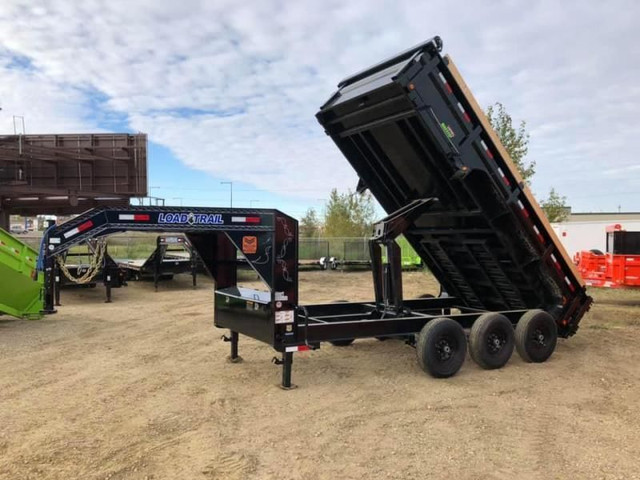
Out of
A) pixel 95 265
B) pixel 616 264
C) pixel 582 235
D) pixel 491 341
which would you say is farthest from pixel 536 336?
pixel 582 235

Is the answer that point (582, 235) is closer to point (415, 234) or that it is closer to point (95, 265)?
point (415, 234)

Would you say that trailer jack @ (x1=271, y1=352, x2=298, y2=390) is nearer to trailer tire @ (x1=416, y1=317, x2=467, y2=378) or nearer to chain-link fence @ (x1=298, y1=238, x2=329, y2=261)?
trailer tire @ (x1=416, y1=317, x2=467, y2=378)

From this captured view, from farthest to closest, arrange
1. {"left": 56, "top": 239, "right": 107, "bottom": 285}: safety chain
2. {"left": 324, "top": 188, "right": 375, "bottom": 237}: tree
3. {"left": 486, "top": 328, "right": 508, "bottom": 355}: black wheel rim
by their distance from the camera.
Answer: {"left": 324, "top": 188, "right": 375, "bottom": 237}: tree → {"left": 56, "top": 239, "right": 107, "bottom": 285}: safety chain → {"left": 486, "top": 328, "right": 508, "bottom": 355}: black wheel rim

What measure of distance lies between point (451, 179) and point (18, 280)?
27.4ft

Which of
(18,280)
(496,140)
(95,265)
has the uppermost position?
(496,140)

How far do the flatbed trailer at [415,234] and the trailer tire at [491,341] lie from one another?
19mm

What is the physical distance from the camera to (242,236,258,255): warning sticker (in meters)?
6.05

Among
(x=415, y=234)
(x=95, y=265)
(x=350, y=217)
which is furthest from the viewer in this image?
(x=350, y=217)

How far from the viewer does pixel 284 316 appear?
6.16m

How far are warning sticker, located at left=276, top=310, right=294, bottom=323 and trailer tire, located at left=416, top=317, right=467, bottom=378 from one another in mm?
1697

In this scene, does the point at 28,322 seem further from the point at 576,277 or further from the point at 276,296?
the point at 576,277

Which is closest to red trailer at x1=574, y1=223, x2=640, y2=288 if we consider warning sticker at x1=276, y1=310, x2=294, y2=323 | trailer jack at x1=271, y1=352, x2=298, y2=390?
trailer jack at x1=271, y1=352, x2=298, y2=390

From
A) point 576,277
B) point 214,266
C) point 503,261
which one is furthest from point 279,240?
point 576,277

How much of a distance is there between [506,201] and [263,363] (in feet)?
12.8
